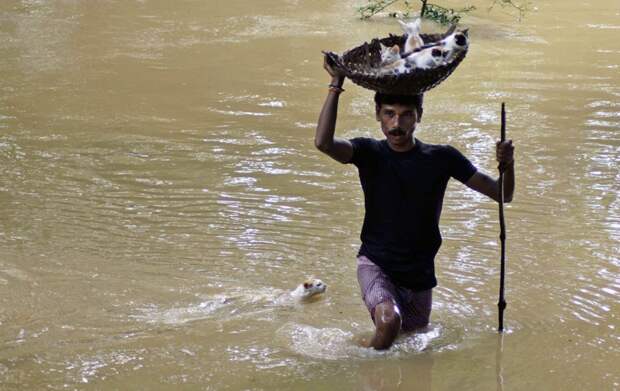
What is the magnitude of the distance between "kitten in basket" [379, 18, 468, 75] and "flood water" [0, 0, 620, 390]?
1.20 meters

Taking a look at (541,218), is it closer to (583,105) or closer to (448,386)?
(448,386)

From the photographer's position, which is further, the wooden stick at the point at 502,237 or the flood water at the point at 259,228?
the flood water at the point at 259,228

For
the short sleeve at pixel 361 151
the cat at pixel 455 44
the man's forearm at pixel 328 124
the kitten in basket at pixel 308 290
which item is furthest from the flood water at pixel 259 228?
the cat at pixel 455 44

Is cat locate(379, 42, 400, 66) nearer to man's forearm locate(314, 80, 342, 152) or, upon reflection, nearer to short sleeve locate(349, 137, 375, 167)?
man's forearm locate(314, 80, 342, 152)

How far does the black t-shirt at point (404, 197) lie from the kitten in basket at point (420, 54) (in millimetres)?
330

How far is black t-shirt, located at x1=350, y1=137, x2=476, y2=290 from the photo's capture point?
3617 mm

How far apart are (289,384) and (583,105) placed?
5.94 meters

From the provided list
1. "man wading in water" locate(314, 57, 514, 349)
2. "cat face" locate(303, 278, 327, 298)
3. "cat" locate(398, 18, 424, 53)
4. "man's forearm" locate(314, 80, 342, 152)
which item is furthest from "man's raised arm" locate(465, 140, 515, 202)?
"cat face" locate(303, 278, 327, 298)

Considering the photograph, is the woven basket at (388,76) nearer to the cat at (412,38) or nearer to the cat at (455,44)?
the cat at (455,44)

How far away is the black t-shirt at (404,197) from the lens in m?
3.62

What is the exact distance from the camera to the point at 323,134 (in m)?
3.50

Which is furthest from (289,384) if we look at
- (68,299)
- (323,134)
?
(68,299)

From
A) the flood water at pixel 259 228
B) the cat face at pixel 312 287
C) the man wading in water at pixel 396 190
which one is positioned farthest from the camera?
the cat face at pixel 312 287

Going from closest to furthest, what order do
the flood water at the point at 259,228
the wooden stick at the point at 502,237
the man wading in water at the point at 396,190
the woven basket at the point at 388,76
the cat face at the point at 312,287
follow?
1. the woven basket at the point at 388,76
2. the man wading in water at the point at 396,190
3. the wooden stick at the point at 502,237
4. the flood water at the point at 259,228
5. the cat face at the point at 312,287
